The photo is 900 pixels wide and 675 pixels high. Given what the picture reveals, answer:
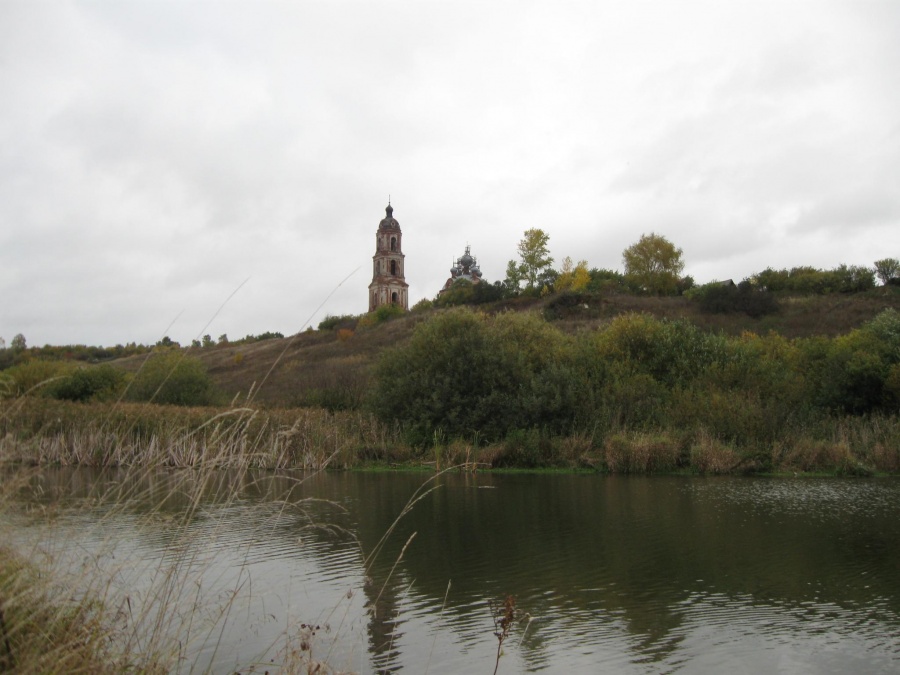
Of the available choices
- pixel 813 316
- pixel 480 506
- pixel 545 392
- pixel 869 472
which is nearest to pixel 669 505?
pixel 480 506

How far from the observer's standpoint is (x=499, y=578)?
10.6 m

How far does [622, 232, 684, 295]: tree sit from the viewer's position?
7400 centimetres

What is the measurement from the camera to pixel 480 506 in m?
17.8

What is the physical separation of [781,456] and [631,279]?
169 ft

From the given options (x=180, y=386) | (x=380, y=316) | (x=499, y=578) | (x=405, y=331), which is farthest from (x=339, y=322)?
(x=499, y=578)

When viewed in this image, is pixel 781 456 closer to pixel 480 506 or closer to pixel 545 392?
pixel 545 392

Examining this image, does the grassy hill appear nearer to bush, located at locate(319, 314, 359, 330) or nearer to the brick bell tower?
bush, located at locate(319, 314, 359, 330)

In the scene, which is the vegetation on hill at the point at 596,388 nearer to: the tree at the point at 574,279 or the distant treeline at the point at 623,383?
the distant treeline at the point at 623,383

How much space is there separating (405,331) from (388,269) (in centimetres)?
3359

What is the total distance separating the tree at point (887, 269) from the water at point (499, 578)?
55747 millimetres

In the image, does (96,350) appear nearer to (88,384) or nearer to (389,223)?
(389,223)

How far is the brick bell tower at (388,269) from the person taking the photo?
99.4 meters

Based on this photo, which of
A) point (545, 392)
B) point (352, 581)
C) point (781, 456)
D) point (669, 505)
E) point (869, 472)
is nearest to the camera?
point (352, 581)

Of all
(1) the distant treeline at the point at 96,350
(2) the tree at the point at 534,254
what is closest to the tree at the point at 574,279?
(2) the tree at the point at 534,254
